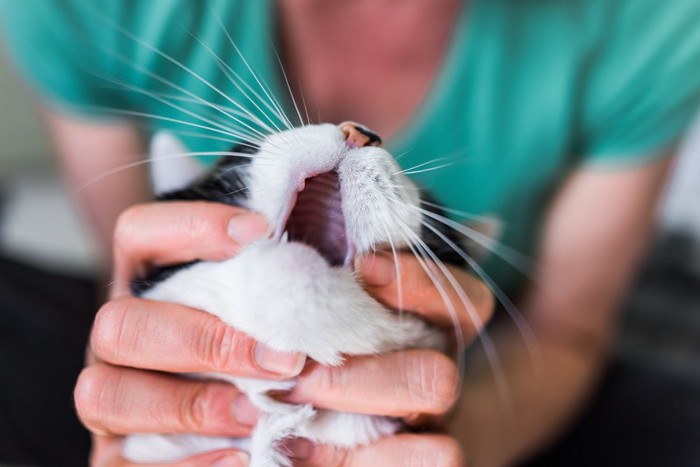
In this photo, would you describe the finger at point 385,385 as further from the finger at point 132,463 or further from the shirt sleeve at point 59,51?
the shirt sleeve at point 59,51

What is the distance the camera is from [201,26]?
0.35 meters

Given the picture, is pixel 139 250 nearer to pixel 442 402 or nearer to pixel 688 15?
pixel 442 402

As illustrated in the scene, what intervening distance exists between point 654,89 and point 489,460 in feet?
1.21

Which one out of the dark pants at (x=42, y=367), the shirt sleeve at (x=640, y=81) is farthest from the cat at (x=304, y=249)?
the shirt sleeve at (x=640, y=81)

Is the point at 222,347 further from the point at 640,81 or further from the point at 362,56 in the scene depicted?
the point at 640,81

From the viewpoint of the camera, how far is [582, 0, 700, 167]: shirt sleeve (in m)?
0.59

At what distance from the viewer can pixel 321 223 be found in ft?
0.96

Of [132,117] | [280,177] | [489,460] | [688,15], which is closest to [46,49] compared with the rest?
[132,117]

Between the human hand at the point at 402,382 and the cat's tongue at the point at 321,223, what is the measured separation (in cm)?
2

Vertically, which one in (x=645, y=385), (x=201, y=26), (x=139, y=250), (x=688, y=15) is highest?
(x=688, y=15)

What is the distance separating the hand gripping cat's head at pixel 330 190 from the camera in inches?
10.7

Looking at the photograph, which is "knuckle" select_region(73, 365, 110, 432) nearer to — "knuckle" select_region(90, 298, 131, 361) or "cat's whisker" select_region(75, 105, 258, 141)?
"knuckle" select_region(90, 298, 131, 361)

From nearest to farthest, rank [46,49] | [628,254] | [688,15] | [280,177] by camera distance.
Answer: [280,177], [46,49], [688,15], [628,254]

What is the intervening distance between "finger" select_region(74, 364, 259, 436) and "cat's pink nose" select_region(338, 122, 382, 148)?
0.15 meters
